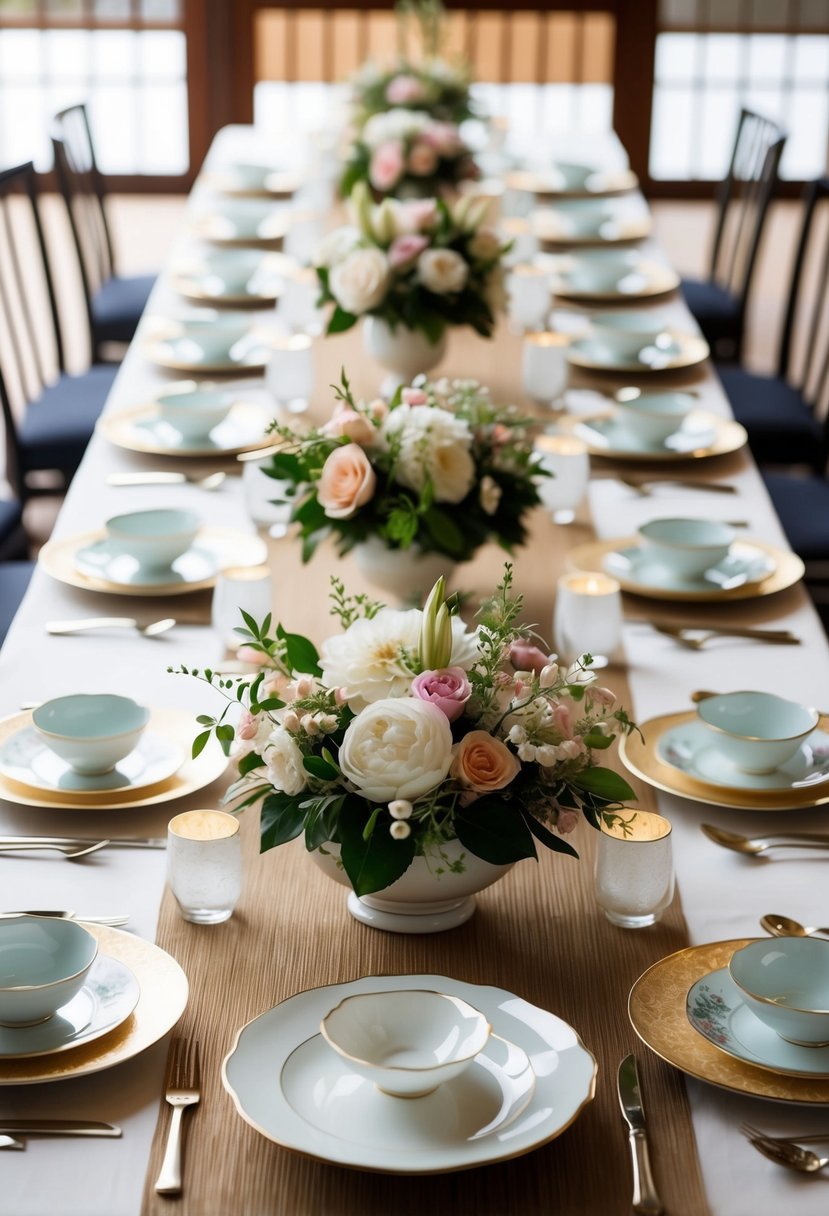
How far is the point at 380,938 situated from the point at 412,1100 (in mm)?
263

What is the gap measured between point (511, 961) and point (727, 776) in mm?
388

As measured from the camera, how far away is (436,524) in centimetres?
186

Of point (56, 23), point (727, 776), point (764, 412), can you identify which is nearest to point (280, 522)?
point (727, 776)

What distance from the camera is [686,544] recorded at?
6.76ft

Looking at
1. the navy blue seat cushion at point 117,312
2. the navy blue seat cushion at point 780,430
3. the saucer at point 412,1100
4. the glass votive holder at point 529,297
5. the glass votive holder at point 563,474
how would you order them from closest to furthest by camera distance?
the saucer at point 412,1100 → the glass votive holder at point 563,474 → the glass votive holder at point 529,297 → the navy blue seat cushion at point 780,430 → the navy blue seat cushion at point 117,312

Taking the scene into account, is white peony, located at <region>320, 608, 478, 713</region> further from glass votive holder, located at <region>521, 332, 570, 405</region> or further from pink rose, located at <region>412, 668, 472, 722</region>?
glass votive holder, located at <region>521, 332, 570, 405</region>

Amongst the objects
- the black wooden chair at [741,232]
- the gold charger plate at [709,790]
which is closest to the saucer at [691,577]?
the gold charger plate at [709,790]

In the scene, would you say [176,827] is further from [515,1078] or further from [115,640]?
[115,640]

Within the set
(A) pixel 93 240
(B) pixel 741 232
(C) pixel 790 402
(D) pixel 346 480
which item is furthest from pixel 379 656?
(A) pixel 93 240

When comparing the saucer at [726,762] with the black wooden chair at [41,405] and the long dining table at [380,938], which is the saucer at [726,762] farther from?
the black wooden chair at [41,405]

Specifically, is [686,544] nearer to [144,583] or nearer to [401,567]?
[401,567]

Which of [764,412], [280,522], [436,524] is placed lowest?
[764,412]

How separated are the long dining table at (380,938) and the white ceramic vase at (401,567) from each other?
9cm

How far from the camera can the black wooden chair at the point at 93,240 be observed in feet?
12.9
